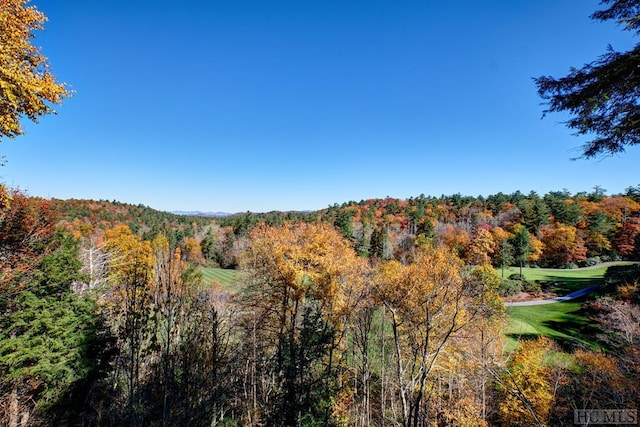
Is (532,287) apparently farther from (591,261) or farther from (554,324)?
(591,261)

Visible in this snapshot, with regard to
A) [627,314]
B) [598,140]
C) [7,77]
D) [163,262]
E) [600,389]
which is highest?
[7,77]

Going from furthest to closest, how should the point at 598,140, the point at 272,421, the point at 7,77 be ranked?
the point at 272,421
the point at 7,77
the point at 598,140

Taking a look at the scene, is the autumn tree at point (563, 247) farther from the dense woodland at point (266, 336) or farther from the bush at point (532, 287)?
the dense woodland at point (266, 336)

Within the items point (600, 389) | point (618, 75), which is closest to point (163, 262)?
point (618, 75)

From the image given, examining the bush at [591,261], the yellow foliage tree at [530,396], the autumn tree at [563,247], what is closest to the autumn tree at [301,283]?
the yellow foliage tree at [530,396]

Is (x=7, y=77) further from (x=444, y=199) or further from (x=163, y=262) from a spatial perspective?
(x=444, y=199)

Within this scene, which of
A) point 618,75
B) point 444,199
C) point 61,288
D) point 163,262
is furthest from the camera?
point 444,199

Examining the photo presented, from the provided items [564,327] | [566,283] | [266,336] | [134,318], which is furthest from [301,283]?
[566,283]
